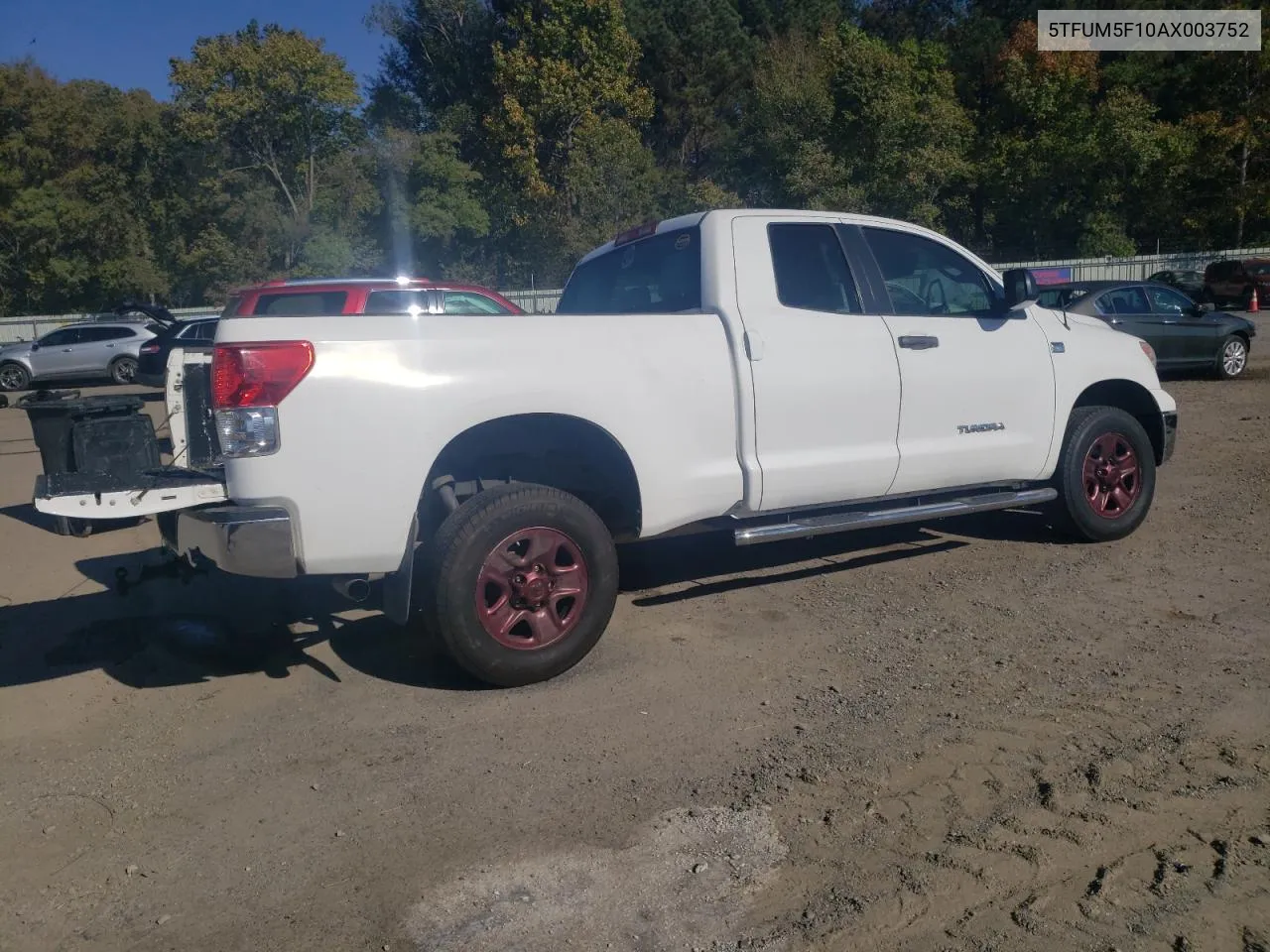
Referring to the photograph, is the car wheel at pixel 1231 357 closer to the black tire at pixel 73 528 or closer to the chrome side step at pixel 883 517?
the chrome side step at pixel 883 517

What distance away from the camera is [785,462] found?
17.6ft

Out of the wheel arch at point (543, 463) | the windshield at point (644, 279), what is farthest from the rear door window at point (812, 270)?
the wheel arch at point (543, 463)

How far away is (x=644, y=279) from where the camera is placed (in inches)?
237

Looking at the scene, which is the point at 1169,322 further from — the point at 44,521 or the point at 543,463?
the point at 44,521

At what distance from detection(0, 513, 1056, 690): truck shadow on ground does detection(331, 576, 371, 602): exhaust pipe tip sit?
0.41 metres

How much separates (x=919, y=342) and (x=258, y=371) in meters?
3.52

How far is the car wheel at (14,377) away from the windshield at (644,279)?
914 inches

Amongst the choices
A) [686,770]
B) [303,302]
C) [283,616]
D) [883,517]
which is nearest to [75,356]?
[303,302]

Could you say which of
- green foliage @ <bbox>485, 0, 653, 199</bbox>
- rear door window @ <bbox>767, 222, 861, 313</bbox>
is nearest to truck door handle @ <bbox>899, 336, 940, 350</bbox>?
rear door window @ <bbox>767, 222, 861, 313</bbox>

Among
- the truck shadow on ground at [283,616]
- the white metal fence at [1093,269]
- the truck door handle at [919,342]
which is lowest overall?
the truck shadow on ground at [283,616]

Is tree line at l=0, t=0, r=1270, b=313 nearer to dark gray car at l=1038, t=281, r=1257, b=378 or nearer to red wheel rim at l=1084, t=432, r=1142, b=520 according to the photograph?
dark gray car at l=1038, t=281, r=1257, b=378

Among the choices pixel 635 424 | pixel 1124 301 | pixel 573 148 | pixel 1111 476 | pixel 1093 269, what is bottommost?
pixel 1111 476

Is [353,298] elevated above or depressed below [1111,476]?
above

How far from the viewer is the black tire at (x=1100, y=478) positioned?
6637 millimetres
